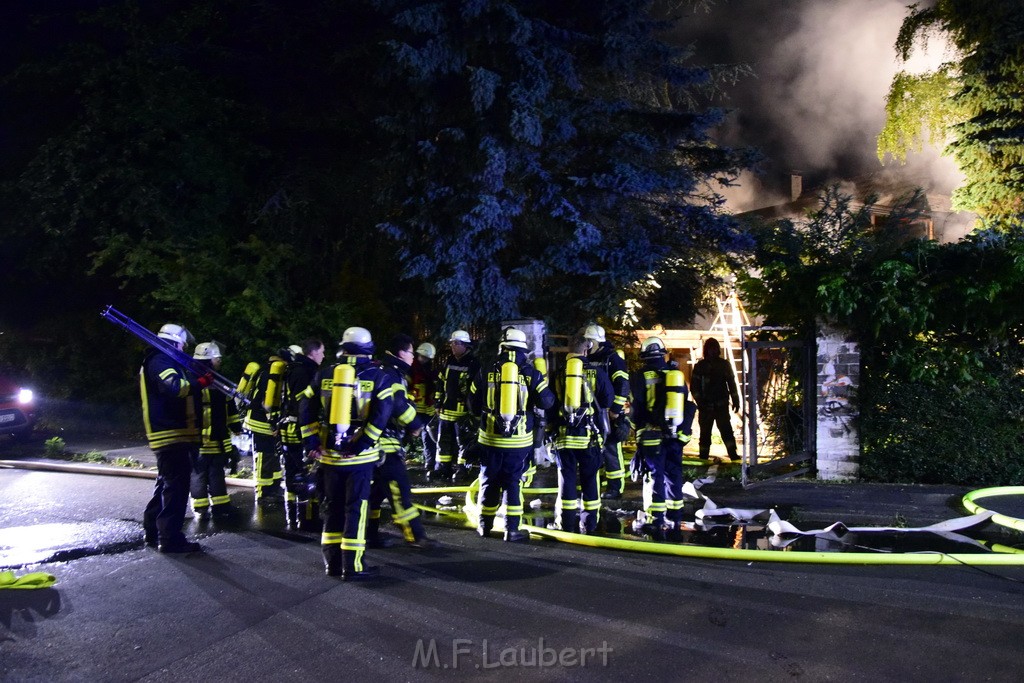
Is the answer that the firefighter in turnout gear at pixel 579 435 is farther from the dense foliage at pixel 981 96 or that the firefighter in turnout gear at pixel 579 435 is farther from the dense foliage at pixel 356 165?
the dense foliage at pixel 981 96

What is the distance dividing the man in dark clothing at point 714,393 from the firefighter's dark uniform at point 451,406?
338 cm

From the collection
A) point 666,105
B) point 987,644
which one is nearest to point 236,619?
point 987,644

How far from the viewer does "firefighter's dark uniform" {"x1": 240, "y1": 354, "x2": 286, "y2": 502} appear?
7.83 m

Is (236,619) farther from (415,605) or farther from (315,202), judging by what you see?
(315,202)

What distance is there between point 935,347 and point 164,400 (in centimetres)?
839

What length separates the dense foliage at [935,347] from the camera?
8914 mm

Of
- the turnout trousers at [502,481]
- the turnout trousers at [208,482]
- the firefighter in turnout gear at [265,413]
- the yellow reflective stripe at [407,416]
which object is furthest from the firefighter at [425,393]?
A: the yellow reflective stripe at [407,416]

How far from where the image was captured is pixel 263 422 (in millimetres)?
8070

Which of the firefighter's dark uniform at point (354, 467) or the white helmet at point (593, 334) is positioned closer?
the firefighter's dark uniform at point (354, 467)

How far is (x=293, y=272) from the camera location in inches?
560

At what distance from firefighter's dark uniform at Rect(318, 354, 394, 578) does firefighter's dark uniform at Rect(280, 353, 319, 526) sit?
1598 millimetres

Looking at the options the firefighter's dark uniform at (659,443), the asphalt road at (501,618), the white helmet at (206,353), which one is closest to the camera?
the asphalt road at (501,618)

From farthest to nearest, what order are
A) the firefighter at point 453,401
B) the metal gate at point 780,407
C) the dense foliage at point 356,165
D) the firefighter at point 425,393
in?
the dense foliage at point 356,165 → the firefighter at point 425,393 → the firefighter at point 453,401 → the metal gate at point 780,407

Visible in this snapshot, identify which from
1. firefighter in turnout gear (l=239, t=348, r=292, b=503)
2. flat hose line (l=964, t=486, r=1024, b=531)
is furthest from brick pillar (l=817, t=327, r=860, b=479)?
firefighter in turnout gear (l=239, t=348, r=292, b=503)
